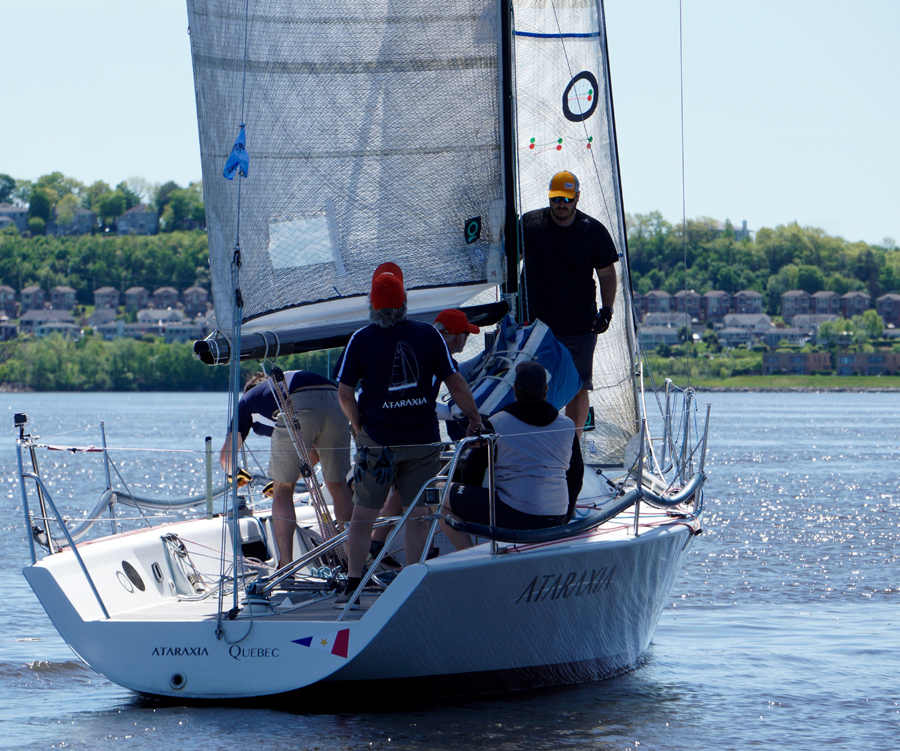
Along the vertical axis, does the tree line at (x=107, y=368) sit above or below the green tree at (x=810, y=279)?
below

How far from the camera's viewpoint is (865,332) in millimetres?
129625

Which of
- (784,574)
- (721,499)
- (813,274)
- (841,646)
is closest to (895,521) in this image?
(721,499)

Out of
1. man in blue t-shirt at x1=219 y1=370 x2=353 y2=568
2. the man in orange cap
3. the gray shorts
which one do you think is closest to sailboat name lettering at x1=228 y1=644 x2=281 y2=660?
man in blue t-shirt at x1=219 y1=370 x2=353 y2=568

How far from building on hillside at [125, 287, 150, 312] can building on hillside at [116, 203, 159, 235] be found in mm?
29515

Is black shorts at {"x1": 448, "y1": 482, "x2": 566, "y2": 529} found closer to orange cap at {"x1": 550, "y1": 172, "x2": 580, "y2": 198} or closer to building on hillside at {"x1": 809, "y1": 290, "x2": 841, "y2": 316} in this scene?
orange cap at {"x1": 550, "y1": 172, "x2": 580, "y2": 198}

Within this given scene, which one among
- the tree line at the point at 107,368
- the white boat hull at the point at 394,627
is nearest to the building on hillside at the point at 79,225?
the tree line at the point at 107,368

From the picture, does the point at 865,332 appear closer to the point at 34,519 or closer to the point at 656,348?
the point at 656,348

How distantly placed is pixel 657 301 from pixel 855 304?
2227cm

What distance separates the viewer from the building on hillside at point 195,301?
152375 mm

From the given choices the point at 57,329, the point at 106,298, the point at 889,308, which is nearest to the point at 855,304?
the point at 889,308

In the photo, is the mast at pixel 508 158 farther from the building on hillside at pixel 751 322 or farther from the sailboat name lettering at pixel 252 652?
the building on hillside at pixel 751 322

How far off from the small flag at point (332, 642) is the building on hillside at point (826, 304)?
149 metres

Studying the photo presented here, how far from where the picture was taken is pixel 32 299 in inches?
6117

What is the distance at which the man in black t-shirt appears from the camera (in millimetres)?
7793
